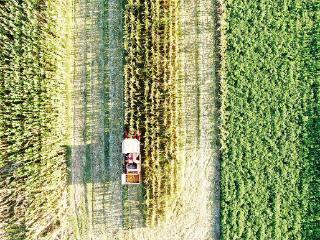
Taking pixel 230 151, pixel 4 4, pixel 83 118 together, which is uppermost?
pixel 4 4

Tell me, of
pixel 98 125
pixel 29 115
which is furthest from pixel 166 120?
pixel 29 115

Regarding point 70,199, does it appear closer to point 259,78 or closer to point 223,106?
point 223,106

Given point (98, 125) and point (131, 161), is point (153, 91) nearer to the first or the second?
point (98, 125)

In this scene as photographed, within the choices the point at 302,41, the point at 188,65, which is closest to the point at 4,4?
the point at 188,65

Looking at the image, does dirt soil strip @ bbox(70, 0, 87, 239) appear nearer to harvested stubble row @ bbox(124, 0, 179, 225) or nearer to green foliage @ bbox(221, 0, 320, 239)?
harvested stubble row @ bbox(124, 0, 179, 225)

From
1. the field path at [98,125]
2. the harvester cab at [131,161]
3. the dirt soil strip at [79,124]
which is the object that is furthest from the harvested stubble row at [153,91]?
the dirt soil strip at [79,124]

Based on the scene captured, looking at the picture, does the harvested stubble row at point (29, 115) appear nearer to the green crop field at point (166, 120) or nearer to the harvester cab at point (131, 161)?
the green crop field at point (166, 120)

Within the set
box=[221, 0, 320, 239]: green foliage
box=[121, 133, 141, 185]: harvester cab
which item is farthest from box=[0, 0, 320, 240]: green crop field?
box=[121, 133, 141, 185]: harvester cab

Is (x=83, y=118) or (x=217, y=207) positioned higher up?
(x=83, y=118)
